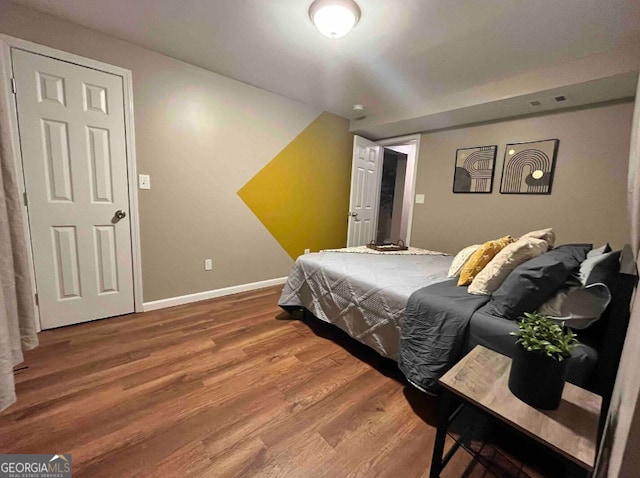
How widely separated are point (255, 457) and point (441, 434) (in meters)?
0.79

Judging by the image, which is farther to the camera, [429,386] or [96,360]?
[96,360]

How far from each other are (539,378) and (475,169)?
2.90 m

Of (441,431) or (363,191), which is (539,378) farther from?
(363,191)

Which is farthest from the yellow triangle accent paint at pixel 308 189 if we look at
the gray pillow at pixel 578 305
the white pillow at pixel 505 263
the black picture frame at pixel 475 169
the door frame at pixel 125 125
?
the gray pillow at pixel 578 305

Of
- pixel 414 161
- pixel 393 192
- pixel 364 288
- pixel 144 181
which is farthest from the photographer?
pixel 393 192

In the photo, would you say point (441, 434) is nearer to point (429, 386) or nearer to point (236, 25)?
point (429, 386)

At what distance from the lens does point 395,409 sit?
1472 millimetres

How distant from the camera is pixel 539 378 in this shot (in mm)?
866

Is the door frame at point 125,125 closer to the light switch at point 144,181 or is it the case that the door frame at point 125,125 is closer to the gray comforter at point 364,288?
the light switch at point 144,181

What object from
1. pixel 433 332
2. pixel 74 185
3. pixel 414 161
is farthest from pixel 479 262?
pixel 74 185

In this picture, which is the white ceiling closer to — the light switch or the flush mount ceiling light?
the flush mount ceiling light

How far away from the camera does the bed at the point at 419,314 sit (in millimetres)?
1041

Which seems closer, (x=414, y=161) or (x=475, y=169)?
(x=475, y=169)

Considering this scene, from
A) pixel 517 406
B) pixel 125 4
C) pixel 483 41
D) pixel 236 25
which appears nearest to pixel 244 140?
pixel 236 25
